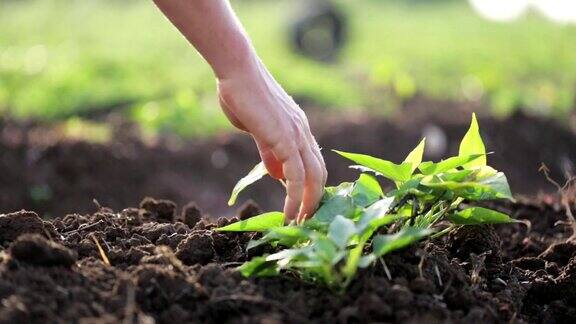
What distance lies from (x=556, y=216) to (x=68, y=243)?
2.15 m

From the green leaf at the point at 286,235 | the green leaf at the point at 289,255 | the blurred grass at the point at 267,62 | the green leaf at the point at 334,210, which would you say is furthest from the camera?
the blurred grass at the point at 267,62

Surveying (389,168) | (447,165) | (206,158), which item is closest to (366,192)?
(389,168)

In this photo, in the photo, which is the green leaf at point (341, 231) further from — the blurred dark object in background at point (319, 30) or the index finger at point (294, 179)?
the blurred dark object in background at point (319, 30)

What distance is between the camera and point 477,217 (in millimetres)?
2541

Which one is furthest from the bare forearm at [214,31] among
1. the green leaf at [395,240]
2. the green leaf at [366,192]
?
the green leaf at [395,240]

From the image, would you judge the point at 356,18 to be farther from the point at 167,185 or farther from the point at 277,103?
the point at 277,103

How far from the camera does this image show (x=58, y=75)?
32.0ft

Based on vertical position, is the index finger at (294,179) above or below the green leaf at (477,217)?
above


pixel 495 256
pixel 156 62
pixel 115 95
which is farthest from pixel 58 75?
pixel 495 256

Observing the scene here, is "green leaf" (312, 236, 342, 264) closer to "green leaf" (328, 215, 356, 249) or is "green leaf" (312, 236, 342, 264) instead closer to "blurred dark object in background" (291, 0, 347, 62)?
"green leaf" (328, 215, 356, 249)

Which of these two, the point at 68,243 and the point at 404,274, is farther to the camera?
the point at 68,243

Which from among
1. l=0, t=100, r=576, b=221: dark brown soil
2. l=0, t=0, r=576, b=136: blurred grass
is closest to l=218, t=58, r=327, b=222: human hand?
l=0, t=100, r=576, b=221: dark brown soil

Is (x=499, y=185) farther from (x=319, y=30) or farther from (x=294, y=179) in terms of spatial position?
(x=319, y=30)

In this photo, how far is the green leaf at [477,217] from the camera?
250cm
